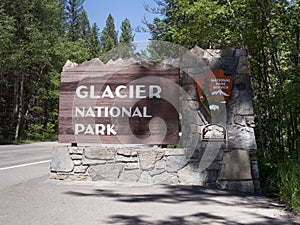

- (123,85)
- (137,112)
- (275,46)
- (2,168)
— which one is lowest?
(2,168)

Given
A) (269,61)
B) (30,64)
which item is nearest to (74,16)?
(30,64)

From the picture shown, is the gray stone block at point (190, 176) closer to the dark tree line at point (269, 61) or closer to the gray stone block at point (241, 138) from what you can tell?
the gray stone block at point (241, 138)

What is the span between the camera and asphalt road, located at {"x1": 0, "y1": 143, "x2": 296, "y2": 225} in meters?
4.20

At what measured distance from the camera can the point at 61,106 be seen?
7.09 metres

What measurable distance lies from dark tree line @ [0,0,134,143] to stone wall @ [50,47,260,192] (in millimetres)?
16063

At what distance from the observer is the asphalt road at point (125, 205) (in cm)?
420

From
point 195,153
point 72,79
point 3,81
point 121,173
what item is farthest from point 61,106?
point 3,81

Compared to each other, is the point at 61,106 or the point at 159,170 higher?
the point at 61,106

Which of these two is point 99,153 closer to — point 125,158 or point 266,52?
point 125,158

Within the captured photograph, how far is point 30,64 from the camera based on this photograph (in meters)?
25.9

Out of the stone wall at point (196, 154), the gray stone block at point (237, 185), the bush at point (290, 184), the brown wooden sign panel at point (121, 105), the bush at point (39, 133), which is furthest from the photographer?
the bush at point (39, 133)

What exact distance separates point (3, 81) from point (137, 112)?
2146cm

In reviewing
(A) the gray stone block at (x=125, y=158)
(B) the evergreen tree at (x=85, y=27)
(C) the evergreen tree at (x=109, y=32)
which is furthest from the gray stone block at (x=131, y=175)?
(C) the evergreen tree at (x=109, y=32)

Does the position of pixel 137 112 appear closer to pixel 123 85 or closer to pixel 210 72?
pixel 123 85
